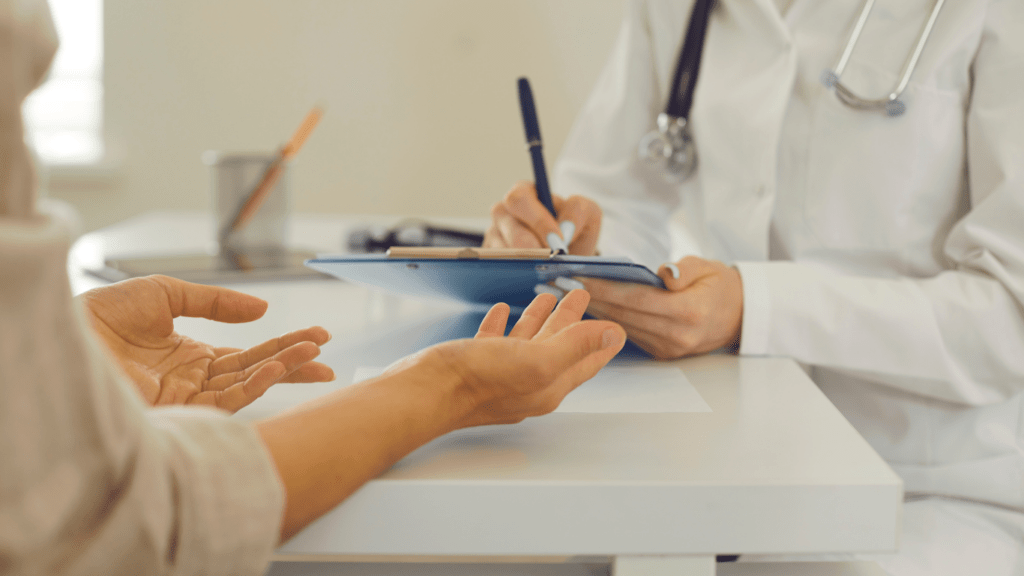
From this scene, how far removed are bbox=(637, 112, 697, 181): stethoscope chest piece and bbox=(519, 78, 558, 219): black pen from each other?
22 centimetres

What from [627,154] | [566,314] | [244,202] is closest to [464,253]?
[566,314]

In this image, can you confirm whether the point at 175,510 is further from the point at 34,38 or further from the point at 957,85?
the point at 957,85

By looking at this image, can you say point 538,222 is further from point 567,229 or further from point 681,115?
point 681,115

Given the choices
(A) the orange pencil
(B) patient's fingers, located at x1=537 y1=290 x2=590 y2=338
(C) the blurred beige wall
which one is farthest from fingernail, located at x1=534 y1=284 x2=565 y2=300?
(C) the blurred beige wall

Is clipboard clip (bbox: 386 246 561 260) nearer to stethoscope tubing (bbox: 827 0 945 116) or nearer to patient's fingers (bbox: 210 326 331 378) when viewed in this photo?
patient's fingers (bbox: 210 326 331 378)

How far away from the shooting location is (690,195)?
1076 mm

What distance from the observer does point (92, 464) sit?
0.87 feet

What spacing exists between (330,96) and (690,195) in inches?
59.5

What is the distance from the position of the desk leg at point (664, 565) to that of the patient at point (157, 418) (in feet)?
0.32

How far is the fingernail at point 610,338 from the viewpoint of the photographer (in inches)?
17.3

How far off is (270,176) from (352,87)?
1.17 metres

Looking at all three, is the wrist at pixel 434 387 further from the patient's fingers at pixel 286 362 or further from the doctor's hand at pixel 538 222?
the doctor's hand at pixel 538 222

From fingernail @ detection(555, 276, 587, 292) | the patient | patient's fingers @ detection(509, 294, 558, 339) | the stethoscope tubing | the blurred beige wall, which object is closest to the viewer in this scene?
the patient

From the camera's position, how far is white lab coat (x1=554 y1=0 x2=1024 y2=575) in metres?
0.70
